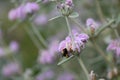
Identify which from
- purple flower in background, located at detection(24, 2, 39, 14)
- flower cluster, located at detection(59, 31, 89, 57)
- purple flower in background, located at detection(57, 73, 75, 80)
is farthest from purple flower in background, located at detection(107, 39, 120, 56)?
purple flower in background, located at detection(57, 73, 75, 80)

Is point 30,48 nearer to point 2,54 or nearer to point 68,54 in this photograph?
point 2,54

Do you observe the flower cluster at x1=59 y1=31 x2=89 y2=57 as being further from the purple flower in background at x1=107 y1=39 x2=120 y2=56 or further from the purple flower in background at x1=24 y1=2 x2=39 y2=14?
the purple flower in background at x1=24 y1=2 x2=39 y2=14

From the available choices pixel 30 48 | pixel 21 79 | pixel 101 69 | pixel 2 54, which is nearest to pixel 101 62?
pixel 101 69

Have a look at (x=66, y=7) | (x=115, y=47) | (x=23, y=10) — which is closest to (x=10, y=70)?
(x=23, y=10)

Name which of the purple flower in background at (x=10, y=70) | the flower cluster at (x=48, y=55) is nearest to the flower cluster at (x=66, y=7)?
the flower cluster at (x=48, y=55)

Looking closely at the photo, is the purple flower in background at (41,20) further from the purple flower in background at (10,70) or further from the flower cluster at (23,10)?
the flower cluster at (23,10)
